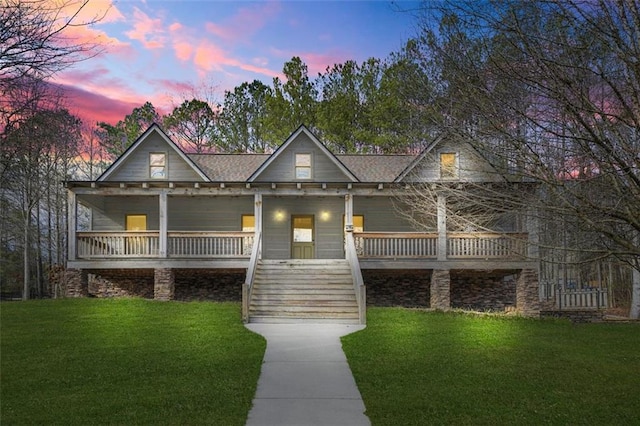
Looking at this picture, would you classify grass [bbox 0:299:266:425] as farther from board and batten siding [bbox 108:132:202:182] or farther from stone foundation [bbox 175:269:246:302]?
board and batten siding [bbox 108:132:202:182]

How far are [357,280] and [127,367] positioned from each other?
8.10 meters

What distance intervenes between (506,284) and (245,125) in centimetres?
2359

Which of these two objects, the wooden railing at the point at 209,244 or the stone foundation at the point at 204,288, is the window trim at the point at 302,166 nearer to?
the wooden railing at the point at 209,244

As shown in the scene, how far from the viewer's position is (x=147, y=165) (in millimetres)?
22094

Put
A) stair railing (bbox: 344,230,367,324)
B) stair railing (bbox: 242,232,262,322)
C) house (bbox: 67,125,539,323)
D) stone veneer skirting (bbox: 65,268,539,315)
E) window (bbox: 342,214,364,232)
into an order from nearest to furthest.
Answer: stair railing (bbox: 344,230,367,324), stair railing (bbox: 242,232,262,322), house (bbox: 67,125,539,323), stone veneer skirting (bbox: 65,268,539,315), window (bbox: 342,214,364,232)

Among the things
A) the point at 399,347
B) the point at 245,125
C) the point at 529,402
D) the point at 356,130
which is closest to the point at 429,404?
the point at 529,402

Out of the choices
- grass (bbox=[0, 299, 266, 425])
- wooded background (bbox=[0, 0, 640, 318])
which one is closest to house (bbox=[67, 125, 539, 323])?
grass (bbox=[0, 299, 266, 425])

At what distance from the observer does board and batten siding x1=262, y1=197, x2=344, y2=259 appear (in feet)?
75.5

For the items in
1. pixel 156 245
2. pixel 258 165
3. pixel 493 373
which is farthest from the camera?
pixel 258 165

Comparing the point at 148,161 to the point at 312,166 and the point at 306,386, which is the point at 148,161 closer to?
the point at 312,166

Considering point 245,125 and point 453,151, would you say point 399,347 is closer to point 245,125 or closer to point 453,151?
point 453,151

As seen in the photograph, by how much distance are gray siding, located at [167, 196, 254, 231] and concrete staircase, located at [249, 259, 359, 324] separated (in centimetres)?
533

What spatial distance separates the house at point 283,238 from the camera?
62.2 ft

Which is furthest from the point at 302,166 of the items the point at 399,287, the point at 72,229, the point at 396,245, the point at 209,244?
the point at 72,229
